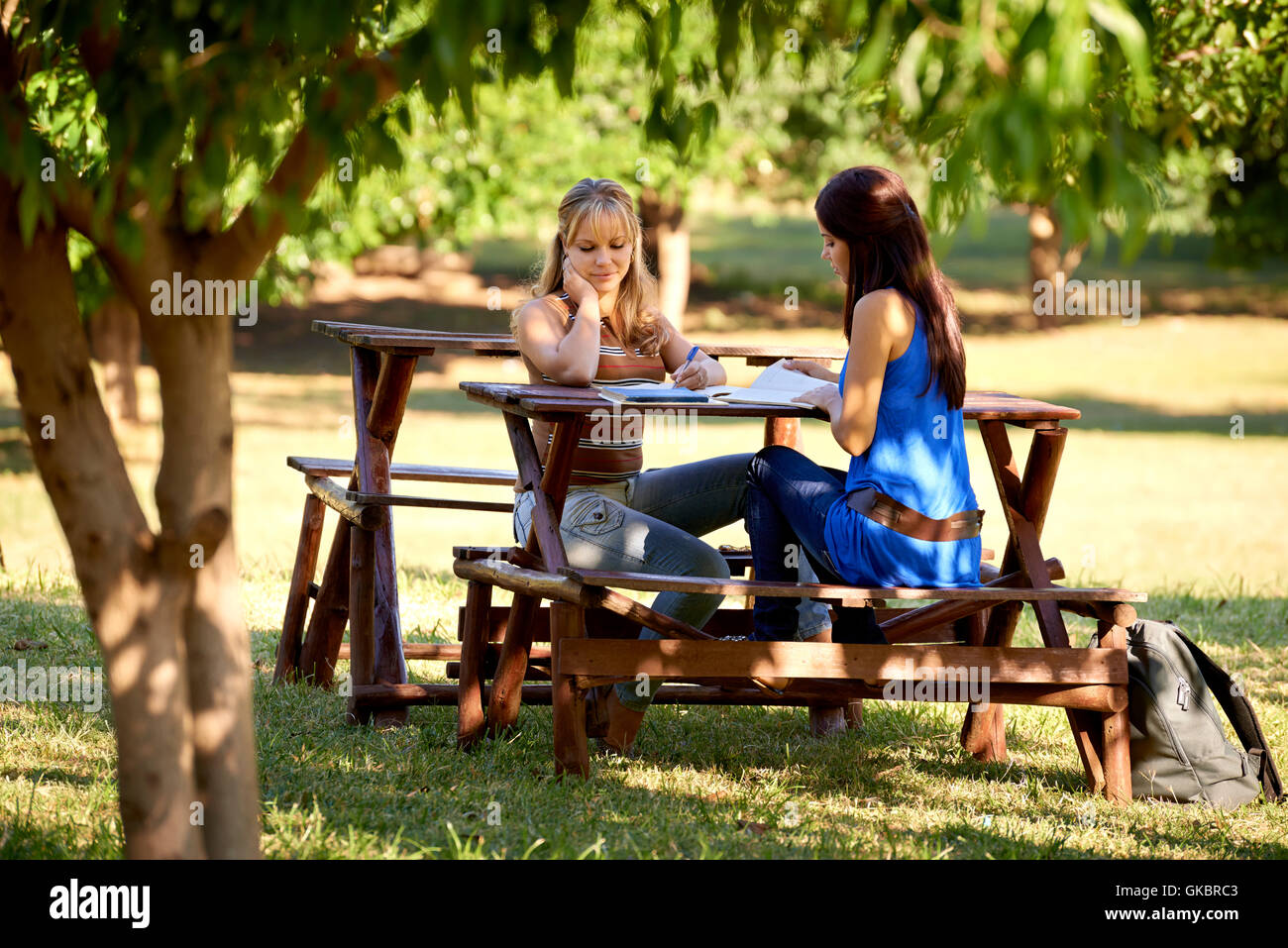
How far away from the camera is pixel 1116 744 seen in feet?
15.6

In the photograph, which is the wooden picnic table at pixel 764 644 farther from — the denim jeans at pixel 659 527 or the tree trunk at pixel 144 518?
the tree trunk at pixel 144 518

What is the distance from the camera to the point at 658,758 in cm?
515

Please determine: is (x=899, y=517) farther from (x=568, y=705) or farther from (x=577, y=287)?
(x=577, y=287)

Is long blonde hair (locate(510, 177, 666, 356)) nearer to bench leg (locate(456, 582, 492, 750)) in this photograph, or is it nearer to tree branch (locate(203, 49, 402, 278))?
bench leg (locate(456, 582, 492, 750))

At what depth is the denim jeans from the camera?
489cm

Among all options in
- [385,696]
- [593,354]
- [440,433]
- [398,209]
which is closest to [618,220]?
[593,354]

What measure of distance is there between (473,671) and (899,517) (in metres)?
1.58

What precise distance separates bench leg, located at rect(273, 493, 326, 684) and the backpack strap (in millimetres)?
3499

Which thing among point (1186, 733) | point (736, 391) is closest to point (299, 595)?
point (736, 391)

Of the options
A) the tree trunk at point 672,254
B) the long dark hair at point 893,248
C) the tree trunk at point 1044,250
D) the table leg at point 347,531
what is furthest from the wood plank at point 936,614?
the tree trunk at point 1044,250

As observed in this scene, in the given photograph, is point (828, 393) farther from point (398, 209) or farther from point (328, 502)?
point (398, 209)

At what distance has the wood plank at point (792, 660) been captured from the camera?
4.40m

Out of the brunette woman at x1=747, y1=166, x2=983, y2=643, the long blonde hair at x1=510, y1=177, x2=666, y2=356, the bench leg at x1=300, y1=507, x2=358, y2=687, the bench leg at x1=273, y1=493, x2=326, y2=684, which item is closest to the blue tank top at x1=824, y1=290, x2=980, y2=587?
the brunette woman at x1=747, y1=166, x2=983, y2=643

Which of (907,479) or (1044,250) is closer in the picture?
(907,479)
